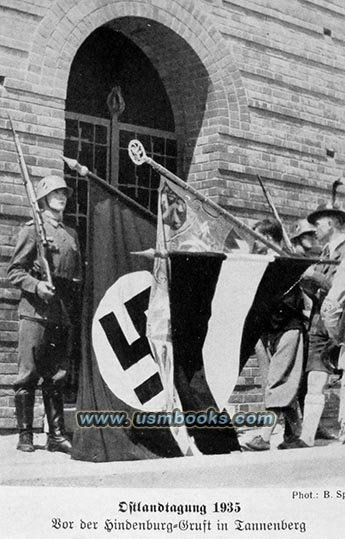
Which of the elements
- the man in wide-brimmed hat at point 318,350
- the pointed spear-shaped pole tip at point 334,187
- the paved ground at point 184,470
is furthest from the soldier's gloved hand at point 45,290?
the pointed spear-shaped pole tip at point 334,187

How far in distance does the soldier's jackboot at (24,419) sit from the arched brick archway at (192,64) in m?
2.77

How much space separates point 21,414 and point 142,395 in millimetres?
860

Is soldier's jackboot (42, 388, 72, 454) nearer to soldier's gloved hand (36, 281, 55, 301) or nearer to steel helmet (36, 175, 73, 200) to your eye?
soldier's gloved hand (36, 281, 55, 301)

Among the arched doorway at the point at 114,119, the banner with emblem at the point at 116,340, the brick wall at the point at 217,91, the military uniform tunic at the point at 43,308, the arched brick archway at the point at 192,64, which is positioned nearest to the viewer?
the banner with emblem at the point at 116,340

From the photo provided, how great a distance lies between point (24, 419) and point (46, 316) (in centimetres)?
71

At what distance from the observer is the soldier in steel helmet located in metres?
6.64

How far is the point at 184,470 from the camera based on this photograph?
6020 mm

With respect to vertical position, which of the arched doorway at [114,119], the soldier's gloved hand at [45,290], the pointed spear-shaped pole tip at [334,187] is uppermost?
the arched doorway at [114,119]

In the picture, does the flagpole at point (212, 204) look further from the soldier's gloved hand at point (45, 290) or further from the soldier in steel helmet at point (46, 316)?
the soldier's gloved hand at point (45, 290)

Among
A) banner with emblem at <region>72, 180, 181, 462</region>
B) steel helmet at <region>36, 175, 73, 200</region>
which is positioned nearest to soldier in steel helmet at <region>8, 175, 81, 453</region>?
steel helmet at <region>36, 175, 73, 200</region>

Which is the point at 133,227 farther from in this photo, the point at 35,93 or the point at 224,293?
the point at 35,93

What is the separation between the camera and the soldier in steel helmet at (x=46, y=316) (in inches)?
261

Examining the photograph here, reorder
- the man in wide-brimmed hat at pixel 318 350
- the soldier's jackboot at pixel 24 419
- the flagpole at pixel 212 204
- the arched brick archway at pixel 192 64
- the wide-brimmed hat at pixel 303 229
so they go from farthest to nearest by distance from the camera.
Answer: the wide-brimmed hat at pixel 303 229 < the arched brick archway at pixel 192 64 < the man in wide-brimmed hat at pixel 318 350 < the flagpole at pixel 212 204 < the soldier's jackboot at pixel 24 419

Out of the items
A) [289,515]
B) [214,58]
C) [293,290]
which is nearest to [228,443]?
[289,515]
